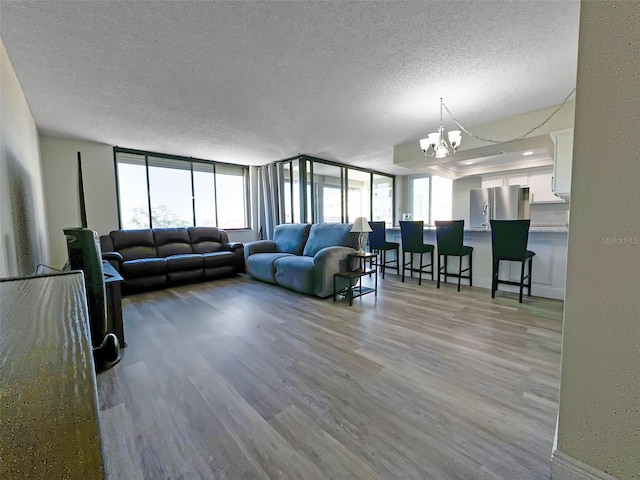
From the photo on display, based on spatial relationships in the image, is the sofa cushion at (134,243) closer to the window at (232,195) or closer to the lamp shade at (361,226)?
the window at (232,195)

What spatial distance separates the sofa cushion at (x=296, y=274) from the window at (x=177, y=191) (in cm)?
297

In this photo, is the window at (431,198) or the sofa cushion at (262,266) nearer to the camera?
the sofa cushion at (262,266)

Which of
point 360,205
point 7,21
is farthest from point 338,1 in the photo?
point 360,205

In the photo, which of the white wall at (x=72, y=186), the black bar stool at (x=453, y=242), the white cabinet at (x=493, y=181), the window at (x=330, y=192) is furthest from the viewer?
the window at (x=330, y=192)

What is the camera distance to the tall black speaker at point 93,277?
1778 millimetres

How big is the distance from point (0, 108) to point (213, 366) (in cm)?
237

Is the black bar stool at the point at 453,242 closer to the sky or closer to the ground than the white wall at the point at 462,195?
closer to the ground

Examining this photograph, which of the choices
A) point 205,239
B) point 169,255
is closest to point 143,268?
point 169,255

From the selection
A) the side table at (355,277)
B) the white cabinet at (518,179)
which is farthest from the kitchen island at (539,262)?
the white cabinet at (518,179)

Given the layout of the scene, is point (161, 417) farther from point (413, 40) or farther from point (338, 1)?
point (413, 40)

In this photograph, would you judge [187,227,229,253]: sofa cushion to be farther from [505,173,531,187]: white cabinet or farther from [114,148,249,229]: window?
[505,173,531,187]: white cabinet

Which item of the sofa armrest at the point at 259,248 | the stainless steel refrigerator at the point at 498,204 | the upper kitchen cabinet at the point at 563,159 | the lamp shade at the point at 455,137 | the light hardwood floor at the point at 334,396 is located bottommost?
the light hardwood floor at the point at 334,396

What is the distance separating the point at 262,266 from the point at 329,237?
45.9 inches

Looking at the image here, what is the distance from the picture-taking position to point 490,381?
173cm
